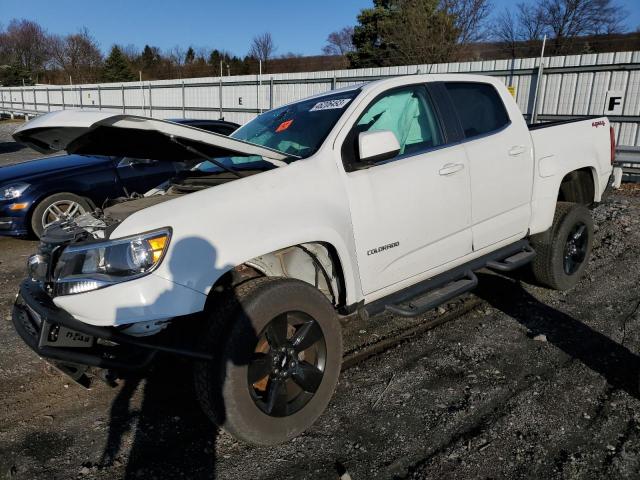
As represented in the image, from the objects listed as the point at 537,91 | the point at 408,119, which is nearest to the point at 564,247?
the point at 408,119

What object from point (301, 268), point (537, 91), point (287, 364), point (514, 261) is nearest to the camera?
point (287, 364)

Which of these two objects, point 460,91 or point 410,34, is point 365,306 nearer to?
point 460,91

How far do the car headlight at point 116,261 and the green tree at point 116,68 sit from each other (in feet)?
201

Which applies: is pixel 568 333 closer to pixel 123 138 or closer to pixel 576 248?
pixel 576 248

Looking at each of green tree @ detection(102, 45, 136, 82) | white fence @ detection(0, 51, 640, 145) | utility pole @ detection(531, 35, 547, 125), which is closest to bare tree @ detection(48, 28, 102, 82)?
green tree @ detection(102, 45, 136, 82)

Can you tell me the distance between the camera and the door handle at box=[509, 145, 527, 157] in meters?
4.15

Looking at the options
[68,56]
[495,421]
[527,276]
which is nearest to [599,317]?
[527,276]

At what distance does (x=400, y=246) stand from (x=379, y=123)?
3.14 ft

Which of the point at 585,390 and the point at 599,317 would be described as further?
the point at 599,317

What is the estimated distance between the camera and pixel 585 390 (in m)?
3.25

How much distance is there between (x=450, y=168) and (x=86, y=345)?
2568 mm

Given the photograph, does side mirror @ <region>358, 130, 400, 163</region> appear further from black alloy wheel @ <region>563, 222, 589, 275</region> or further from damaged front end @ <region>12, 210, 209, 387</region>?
black alloy wheel @ <region>563, 222, 589, 275</region>

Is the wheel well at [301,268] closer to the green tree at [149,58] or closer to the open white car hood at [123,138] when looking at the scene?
the open white car hood at [123,138]

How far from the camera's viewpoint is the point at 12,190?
6340 mm
